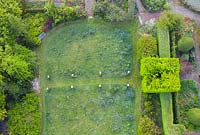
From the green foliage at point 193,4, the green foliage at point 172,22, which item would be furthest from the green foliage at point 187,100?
the green foliage at point 193,4

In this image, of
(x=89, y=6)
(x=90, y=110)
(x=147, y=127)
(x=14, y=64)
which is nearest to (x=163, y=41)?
(x=147, y=127)

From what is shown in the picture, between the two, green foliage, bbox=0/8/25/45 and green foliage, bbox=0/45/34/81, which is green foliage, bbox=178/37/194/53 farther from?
green foliage, bbox=0/8/25/45

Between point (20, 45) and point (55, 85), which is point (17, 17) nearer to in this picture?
point (20, 45)

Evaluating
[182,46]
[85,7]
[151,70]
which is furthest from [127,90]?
[85,7]

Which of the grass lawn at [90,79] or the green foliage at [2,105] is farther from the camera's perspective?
the grass lawn at [90,79]

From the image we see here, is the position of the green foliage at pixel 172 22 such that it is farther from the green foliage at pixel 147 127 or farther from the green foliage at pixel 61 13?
the green foliage at pixel 147 127

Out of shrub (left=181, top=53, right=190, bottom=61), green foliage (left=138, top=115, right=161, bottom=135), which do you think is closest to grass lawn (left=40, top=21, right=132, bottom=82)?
shrub (left=181, top=53, right=190, bottom=61)
